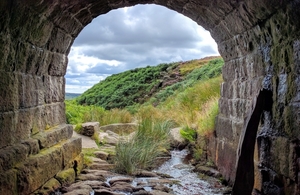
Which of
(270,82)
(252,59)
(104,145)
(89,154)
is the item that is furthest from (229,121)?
(104,145)

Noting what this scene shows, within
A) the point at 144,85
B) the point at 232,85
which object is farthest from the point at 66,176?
the point at 144,85

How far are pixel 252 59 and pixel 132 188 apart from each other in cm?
242

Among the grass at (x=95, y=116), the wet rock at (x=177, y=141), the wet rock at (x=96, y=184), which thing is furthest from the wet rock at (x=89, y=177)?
the grass at (x=95, y=116)

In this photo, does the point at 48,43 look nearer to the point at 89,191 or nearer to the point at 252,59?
the point at 89,191

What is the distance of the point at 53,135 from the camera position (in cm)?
555

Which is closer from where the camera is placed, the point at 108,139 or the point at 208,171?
the point at 208,171

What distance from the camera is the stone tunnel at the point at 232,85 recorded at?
12.8ft

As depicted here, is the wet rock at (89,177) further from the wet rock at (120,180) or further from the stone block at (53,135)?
the stone block at (53,135)

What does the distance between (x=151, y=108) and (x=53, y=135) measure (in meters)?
10.2

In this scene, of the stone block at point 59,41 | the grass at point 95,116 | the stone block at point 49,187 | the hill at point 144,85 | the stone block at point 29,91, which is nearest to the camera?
the stone block at point 29,91

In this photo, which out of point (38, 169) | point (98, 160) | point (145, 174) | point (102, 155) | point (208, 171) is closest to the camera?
point (38, 169)

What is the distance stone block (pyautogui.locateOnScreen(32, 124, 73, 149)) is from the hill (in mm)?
15240

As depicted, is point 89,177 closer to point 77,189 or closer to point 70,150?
point 70,150

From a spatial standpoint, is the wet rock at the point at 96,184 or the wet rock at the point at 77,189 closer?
the wet rock at the point at 77,189
